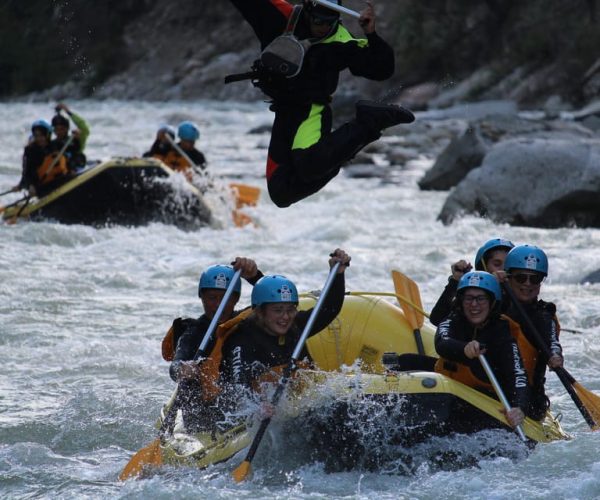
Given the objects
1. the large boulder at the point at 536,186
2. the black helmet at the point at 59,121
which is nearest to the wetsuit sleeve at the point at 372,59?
the large boulder at the point at 536,186

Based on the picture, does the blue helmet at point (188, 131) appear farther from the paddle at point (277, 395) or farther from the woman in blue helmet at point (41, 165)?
the paddle at point (277, 395)

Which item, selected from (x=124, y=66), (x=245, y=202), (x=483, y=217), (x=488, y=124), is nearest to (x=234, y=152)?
(x=488, y=124)

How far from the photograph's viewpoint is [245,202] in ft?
50.3

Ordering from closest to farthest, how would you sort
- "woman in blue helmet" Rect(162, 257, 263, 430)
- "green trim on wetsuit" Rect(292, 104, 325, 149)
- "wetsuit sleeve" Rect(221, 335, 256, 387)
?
"green trim on wetsuit" Rect(292, 104, 325, 149), "wetsuit sleeve" Rect(221, 335, 256, 387), "woman in blue helmet" Rect(162, 257, 263, 430)

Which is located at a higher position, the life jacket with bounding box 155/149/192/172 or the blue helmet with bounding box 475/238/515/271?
the blue helmet with bounding box 475/238/515/271

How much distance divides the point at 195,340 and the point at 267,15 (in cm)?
171

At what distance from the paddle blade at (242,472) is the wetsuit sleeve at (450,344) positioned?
1114 millimetres

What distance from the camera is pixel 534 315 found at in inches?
250

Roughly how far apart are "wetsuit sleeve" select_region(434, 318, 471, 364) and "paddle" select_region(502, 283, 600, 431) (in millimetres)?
345

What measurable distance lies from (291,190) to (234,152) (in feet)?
58.7

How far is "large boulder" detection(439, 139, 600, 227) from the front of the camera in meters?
13.9

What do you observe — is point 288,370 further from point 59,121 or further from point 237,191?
point 237,191

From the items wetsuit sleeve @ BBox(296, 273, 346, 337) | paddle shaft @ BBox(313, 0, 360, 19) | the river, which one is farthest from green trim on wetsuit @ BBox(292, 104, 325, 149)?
the river

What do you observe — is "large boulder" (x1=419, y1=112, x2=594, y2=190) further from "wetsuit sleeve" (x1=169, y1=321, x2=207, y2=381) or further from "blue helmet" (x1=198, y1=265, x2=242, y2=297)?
"wetsuit sleeve" (x1=169, y1=321, x2=207, y2=381)
